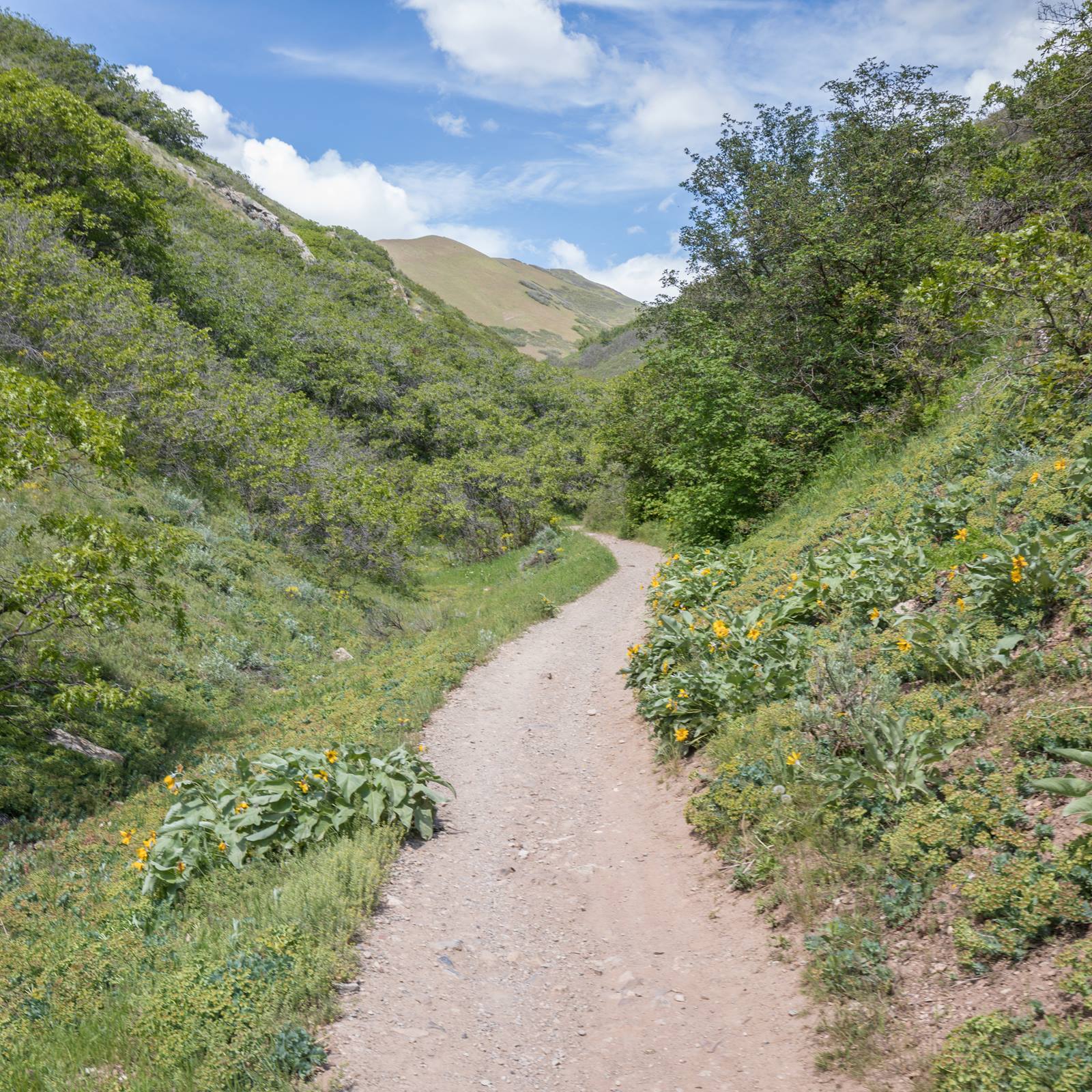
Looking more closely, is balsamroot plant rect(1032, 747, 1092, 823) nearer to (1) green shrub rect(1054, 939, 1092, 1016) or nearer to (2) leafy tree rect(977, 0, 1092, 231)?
(1) green shrub rect(1054, 939, 1092, 1016)

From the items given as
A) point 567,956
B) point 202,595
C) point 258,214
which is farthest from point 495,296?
point 567,956

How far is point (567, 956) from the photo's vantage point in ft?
15.7

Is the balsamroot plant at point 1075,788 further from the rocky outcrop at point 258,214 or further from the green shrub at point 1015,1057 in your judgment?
the rocky outcrop at point 258,214

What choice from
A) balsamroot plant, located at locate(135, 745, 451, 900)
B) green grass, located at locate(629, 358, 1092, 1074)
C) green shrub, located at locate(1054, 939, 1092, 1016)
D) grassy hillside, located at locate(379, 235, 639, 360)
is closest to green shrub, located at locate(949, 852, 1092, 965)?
green grass, located at locate(629, 358, 1092, 1074)

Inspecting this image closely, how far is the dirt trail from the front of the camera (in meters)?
3.68

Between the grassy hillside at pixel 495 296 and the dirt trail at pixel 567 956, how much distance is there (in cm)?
10534

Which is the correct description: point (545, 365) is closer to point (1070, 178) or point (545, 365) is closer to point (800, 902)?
point (1070, 178)

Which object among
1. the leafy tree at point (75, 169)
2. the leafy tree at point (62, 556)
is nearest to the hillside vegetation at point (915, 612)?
the leafy tree at point (62, 556)

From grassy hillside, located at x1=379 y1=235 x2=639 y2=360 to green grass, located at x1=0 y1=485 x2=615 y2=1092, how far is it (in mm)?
100407

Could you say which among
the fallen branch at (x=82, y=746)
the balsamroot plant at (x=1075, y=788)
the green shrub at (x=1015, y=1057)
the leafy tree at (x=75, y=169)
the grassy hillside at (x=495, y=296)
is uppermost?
the grassy hillside at (x=495, y=296)

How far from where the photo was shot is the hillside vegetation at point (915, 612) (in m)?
3.47

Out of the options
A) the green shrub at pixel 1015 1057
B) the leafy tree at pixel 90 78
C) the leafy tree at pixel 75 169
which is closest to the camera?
the green shrub at pixel 1015 1057

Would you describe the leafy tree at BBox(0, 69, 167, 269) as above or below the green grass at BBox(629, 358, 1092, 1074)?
above

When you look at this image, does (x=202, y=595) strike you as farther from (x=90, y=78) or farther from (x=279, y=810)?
(x=90, y=78)
